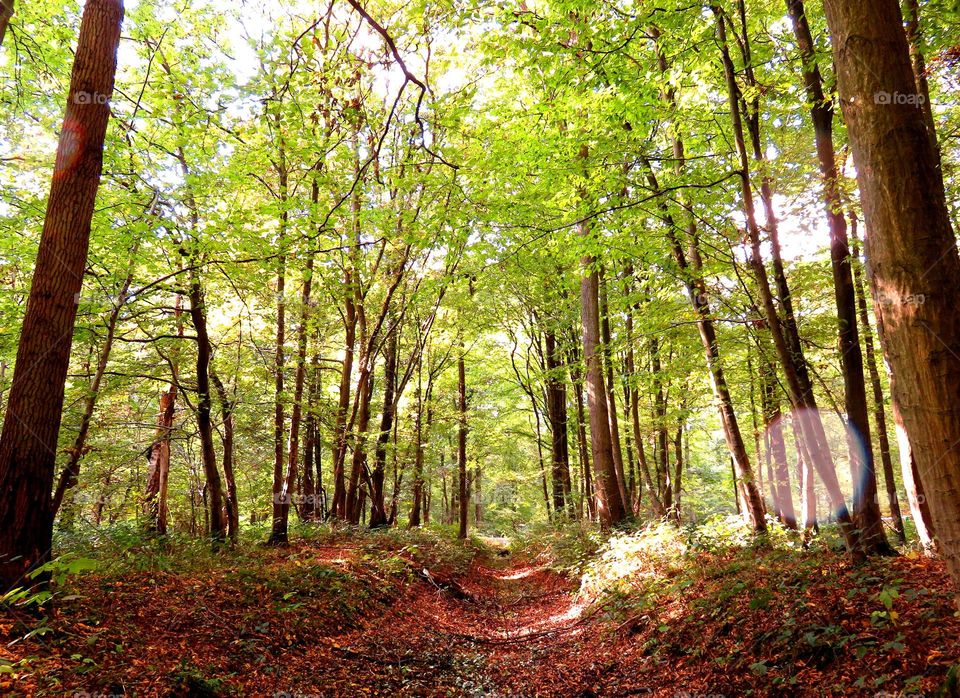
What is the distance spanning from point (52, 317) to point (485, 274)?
31.8 feet

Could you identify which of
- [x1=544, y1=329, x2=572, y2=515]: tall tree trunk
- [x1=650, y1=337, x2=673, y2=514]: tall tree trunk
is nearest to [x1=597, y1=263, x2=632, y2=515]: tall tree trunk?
[x1=650, y1=337, x2=673, y2=514]: tall tree trunk

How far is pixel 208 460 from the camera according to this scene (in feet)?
31.3

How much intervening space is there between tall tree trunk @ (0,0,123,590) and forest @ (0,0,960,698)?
3cm

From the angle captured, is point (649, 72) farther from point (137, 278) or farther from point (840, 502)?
point (137, 278)

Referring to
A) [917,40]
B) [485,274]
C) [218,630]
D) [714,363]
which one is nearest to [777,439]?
[714,363]

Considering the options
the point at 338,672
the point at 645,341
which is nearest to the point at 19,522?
the point at 338,672

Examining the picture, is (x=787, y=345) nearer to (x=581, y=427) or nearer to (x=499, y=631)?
(x=499, y=631)

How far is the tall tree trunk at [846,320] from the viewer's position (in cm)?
555

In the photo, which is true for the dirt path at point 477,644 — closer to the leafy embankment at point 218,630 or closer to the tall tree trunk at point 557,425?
the leafy embankment at point 218,630

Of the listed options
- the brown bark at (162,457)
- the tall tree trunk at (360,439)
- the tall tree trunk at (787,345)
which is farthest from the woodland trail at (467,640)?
the brown bark at (162,457)

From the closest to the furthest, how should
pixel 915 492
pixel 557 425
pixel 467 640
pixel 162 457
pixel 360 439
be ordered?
pixel 915 492
pixel 467 640
pixel 162 457
pixel 360 439
pixel 557 425

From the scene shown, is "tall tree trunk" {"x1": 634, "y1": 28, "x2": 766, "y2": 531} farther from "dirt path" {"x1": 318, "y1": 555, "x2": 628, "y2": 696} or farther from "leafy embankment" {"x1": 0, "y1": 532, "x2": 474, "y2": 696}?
"leafy embankment" {"x1": 0, "y1": 532, "x2": 474, "y2": 696}

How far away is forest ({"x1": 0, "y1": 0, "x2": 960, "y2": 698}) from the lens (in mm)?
3898

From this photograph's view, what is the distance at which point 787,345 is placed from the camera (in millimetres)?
6160
